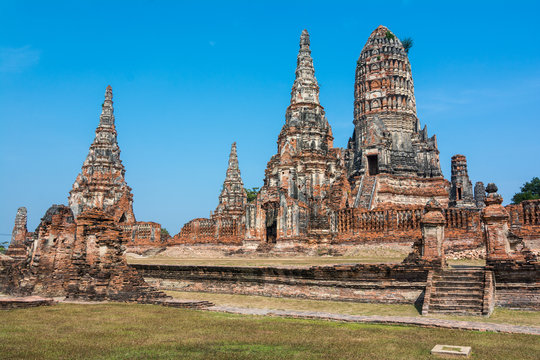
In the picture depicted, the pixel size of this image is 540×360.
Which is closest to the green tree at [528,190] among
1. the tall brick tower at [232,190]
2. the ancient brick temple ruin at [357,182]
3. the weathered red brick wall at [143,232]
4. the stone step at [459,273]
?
the ancient brick temple ruin at [357,182]

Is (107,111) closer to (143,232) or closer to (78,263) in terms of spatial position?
(143,232)

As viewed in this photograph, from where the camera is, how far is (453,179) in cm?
4188

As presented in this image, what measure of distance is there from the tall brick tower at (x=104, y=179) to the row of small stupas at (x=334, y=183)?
10cm

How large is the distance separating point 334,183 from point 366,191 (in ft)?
16.7

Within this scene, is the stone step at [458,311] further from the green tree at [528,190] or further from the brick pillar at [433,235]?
the green tree at [528,190]

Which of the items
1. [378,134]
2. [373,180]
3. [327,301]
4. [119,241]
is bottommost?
[327,301]

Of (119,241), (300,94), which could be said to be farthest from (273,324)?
(300,94)

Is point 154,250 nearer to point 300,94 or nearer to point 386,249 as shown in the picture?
point 300,94

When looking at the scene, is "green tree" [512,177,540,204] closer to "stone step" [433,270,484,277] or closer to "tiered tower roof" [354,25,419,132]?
"tiered tower roof" [354,25,419,132]

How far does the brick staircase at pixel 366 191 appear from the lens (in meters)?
33.7

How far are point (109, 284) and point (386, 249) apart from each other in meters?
14.9

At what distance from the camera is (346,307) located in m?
11.8

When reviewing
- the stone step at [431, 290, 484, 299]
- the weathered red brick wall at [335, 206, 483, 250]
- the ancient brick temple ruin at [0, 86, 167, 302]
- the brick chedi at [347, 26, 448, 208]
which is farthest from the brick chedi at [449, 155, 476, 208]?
the ancient brick temple ruin at [0, 86, 167, 302]

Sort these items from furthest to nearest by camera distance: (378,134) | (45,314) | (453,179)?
(453,179)
(378,134)
(45,314)
